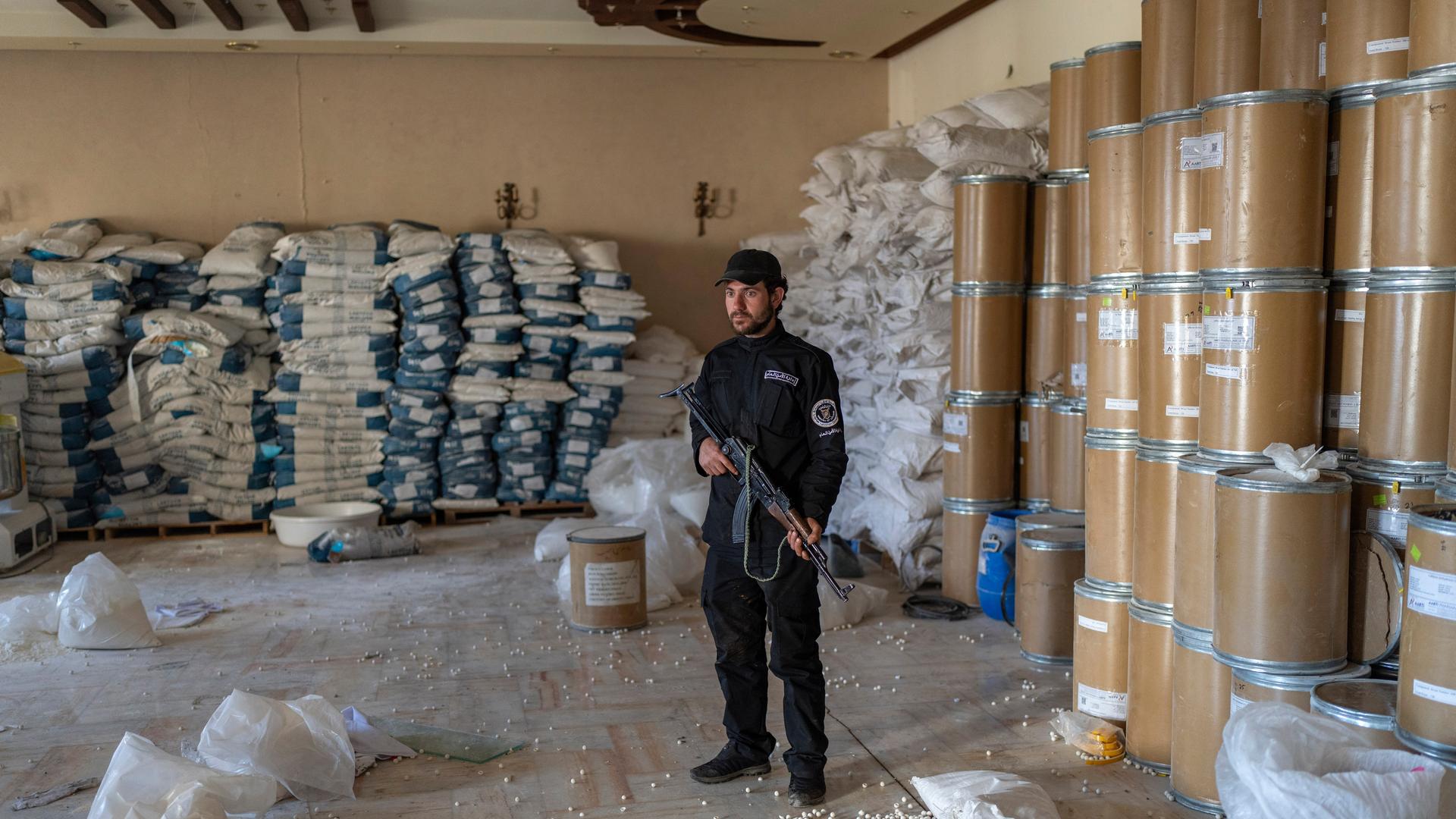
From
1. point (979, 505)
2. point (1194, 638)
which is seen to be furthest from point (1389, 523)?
point (979, 505)

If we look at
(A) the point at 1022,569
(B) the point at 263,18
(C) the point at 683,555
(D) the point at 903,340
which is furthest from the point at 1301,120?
(B) the point at 263,18

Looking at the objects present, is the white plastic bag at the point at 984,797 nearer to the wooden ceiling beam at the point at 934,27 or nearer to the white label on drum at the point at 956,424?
the white label on drum at the point at 956,424

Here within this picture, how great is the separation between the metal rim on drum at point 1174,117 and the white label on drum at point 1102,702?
1.67m

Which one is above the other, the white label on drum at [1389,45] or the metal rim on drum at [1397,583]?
the white label on drum at [1389,45]

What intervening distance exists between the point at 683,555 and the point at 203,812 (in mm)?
2907

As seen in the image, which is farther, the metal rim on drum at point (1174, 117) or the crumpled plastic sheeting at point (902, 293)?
the crumpled plastic sheeting at point (902, 293)

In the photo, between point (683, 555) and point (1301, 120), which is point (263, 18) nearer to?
point (683, 555)

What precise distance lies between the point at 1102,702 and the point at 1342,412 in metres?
1.18

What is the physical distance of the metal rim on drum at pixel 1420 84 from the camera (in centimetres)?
258

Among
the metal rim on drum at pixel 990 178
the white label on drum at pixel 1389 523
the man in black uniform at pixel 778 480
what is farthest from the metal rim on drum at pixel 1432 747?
the metal rim on drum at pixel 990 178

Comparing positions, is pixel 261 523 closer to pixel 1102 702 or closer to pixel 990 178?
pixel 990 178

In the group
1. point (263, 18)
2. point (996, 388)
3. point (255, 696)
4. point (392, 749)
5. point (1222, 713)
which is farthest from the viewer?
point (263, 18)

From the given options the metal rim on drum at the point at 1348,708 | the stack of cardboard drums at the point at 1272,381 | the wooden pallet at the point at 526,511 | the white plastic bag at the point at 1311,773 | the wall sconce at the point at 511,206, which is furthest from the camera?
the wall sconce at the point at 511,206

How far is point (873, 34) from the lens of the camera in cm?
727
